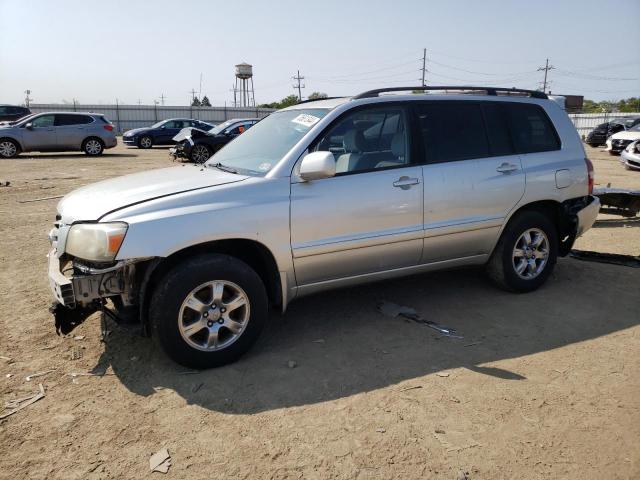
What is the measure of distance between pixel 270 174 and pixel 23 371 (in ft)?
7.15

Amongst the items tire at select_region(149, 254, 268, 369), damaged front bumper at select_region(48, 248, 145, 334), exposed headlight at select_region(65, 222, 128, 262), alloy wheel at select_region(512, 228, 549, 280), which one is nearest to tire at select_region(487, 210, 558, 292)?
alloy wheel at select_region(512, 228, 549, 280)

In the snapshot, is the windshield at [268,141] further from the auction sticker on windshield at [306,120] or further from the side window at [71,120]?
the side window at [71,120]

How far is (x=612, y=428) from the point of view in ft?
9.35

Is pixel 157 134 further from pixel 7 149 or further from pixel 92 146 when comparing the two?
pixel 7 149

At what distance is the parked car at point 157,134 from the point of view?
24125 millimetres

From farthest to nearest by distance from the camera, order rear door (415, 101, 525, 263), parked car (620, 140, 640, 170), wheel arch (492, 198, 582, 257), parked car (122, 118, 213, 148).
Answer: parked car (122, 118, 213, 148) < parked car (620, 140, 640, 170) < wheel arch (492, 198, 582, 257) < rear door (415, 101, 525, 263)

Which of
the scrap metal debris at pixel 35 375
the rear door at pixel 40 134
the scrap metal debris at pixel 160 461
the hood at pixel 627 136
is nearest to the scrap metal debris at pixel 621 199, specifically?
the scrap metal debris at pixel 160 461

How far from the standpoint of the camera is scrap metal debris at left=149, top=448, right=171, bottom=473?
2549 millimetres

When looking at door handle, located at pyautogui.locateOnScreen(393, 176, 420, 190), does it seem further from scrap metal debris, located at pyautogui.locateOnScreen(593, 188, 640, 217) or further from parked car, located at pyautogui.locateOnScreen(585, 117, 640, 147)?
parked car, located at pyautogui.locateOnScreen(585, 117, 640, 147)

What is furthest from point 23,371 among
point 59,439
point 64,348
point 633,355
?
point 633,355

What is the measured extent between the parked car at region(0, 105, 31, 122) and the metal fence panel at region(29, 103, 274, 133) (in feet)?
52.1

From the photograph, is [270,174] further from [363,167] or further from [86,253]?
[86,253]

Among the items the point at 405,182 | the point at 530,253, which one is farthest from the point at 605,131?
the point at 405,182

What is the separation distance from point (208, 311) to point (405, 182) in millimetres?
1838
